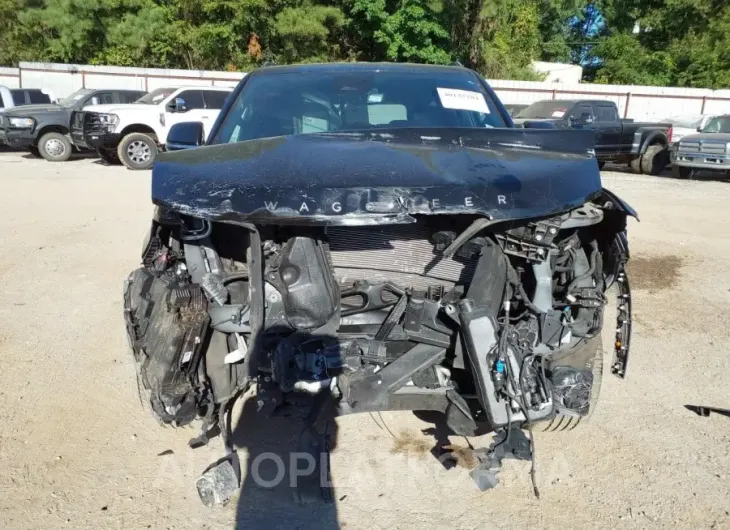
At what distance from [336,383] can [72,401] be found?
1863 mm

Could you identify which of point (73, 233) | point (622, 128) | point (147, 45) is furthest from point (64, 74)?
point (622, 128)

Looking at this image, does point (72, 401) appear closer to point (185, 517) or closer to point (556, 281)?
point (185, 517)

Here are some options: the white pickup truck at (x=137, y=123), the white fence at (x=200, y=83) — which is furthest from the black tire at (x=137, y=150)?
the white fence at (x=200, y=83)

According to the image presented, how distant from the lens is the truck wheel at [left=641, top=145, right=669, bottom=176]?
47.6 ft

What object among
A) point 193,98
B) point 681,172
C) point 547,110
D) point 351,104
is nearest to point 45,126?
point 193,98

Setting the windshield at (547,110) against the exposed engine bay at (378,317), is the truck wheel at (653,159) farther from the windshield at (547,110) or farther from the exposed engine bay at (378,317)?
the exposed engine bay at (378,317)

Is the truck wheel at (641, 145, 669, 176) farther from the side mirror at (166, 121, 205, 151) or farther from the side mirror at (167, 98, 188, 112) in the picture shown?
the side mirror at (166, 121, 205, 151)

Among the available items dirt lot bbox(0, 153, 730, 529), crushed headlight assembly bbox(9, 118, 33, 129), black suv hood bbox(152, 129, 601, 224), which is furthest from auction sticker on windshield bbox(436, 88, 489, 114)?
crushed headlight assembly bbox(9, 118, 33, 129)

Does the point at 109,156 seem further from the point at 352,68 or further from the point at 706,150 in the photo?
the point at 706,150

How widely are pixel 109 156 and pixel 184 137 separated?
11.5m

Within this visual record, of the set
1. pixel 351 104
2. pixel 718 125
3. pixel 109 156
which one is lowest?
pixel 109 156

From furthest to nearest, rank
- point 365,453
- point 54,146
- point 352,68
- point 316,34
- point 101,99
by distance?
point 316,34, point 101,99, point 54,146, point 352,68, point 365,453

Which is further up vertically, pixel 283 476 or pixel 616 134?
pixel 616 134

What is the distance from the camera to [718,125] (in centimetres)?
1390
